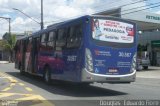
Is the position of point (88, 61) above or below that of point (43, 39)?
below

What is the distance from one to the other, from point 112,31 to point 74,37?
1.66 m

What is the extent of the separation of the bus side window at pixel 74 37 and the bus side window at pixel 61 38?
655 millimetres

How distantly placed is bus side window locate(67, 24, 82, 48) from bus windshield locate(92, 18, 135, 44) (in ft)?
2.09

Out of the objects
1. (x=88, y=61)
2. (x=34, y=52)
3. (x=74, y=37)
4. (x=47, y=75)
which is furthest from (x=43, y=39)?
(x=88, y=61)

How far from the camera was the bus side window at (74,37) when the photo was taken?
1645 cm

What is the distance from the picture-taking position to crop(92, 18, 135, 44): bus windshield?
16.2m

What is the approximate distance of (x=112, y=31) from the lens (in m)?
16.5

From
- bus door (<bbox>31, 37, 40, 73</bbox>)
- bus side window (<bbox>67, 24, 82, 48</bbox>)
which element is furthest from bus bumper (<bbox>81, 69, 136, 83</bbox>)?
bus door (<bbox>31, 37, 40, 73</bbox>)

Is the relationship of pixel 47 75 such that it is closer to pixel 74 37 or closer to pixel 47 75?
pixel 47 75

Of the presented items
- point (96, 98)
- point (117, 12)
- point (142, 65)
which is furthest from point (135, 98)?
point (142, 65)

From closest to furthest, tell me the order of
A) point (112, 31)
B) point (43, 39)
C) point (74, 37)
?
point (112, 31) < point (74, 37) < point (43, 39)

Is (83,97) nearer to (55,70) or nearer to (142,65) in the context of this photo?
(55,70)

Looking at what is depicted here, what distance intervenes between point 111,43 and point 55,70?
12.9ft

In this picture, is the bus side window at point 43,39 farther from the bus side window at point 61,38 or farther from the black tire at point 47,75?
the bus side window at point 61,38
